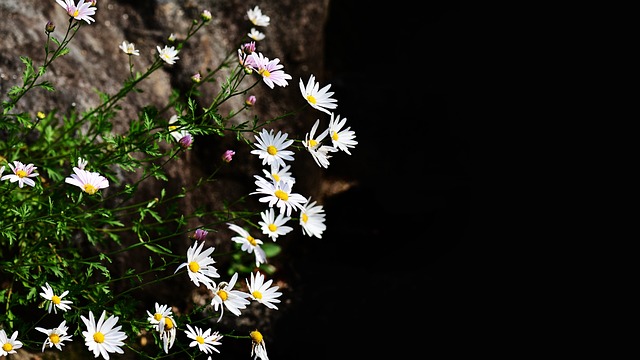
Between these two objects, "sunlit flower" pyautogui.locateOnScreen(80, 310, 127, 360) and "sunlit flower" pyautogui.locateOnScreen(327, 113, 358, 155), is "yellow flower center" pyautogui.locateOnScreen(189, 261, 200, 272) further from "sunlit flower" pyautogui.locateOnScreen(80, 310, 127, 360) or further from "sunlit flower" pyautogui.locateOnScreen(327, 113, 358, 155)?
"sunlit flower" pyautogui.locateOnScreen(327, 113, 358, 155)

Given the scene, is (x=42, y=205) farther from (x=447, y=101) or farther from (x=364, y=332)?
(x=447, y=101)

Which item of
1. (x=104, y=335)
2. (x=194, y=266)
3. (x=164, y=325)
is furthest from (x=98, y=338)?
(x=194, y=266)

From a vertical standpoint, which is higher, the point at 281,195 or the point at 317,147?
the point at 317,147

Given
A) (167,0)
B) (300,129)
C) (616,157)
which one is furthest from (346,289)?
(167,0)

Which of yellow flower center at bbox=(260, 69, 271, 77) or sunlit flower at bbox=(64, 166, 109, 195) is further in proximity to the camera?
yellow flower center at bbox=(260, 69, 271, 77)

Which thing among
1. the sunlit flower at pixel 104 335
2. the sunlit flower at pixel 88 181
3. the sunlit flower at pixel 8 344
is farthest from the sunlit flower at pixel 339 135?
the sunlit flower at pixel 8 344

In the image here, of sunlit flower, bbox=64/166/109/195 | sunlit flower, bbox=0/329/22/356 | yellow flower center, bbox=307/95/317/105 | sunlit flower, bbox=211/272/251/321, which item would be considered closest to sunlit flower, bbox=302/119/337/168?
yellow flower center, bbox=307/95/317/105

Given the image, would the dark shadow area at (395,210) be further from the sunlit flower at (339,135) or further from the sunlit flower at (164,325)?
the sunlit flower at (339,135)

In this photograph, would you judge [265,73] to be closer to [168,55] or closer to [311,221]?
[311,221]

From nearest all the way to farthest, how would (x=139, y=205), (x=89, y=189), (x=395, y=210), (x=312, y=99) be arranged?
(x=89, y=189), (x=312, y=99), (x=139, y=205), (x=395, y=210)
